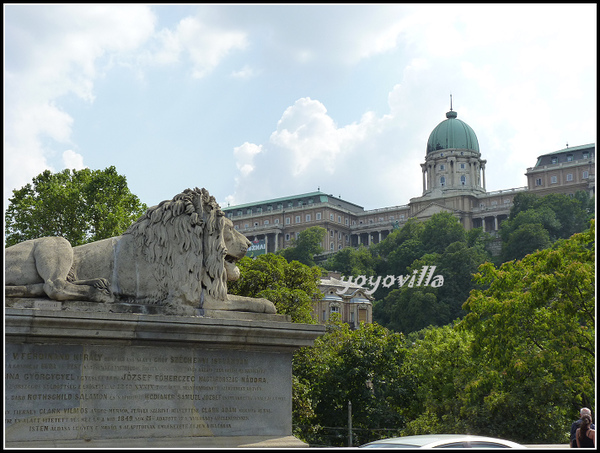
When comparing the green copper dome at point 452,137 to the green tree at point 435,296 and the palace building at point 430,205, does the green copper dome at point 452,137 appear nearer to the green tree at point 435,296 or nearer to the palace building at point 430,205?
the palace building at point 430,205

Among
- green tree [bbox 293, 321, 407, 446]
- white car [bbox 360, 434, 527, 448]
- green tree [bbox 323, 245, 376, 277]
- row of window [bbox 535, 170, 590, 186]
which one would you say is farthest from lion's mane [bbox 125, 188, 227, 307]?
row of window [bbox 535, 170, 590, 186]

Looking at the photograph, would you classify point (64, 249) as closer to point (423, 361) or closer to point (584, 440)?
point (584, 440)

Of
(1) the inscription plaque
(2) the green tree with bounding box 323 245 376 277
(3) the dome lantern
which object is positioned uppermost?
(3) the dome lantern

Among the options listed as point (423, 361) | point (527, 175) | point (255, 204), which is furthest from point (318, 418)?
point (255, 204)

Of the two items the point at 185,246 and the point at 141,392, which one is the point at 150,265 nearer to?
the point at 185,246

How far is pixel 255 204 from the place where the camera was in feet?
640

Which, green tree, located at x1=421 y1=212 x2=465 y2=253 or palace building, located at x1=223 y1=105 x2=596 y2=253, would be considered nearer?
green tree, located at x1=421 y1=212 x2=465 y2=253

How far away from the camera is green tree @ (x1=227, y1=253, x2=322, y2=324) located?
38.9 metres

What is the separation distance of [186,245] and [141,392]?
7.58 feet

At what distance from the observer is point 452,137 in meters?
173

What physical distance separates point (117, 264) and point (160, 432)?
2.55 meters

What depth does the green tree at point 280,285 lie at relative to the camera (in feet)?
128

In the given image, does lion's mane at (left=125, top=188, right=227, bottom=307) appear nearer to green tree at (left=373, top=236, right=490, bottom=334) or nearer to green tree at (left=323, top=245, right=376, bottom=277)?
green tree at (left=373, top=236, right=490, bottom=334)

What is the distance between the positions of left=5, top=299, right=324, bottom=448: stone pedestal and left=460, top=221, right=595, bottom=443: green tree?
739 inches
